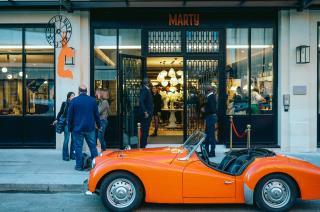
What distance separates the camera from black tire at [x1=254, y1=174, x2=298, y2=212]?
700 centimetres

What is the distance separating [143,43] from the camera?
13422 millimetres

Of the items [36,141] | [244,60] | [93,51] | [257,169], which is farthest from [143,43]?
[257,169]

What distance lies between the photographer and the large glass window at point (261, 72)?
531 inches

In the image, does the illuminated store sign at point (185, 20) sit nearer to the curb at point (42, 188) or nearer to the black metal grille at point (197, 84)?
the black metal grille at point (197, 84)

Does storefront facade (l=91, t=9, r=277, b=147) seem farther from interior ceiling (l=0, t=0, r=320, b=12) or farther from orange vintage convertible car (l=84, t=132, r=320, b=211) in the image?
orange vintage convertible car (l=84, t=132, r=320, b=211)

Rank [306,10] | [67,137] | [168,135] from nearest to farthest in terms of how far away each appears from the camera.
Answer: [67,137], [306,10], [168,135]

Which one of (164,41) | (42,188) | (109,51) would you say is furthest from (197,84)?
(42,188)

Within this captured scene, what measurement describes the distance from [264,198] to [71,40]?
799 centimetres

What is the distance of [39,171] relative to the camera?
1016cm

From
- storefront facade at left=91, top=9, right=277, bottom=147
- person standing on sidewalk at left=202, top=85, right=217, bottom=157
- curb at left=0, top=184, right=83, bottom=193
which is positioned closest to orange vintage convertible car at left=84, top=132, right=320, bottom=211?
curb at left=0, top=184, right=83, bottom=193

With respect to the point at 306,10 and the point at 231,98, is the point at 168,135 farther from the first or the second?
the point at 306,10

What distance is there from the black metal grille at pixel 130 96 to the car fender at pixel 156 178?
5660mm

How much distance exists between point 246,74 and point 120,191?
752 cm

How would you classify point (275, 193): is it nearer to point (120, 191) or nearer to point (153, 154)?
point (153, 154)
